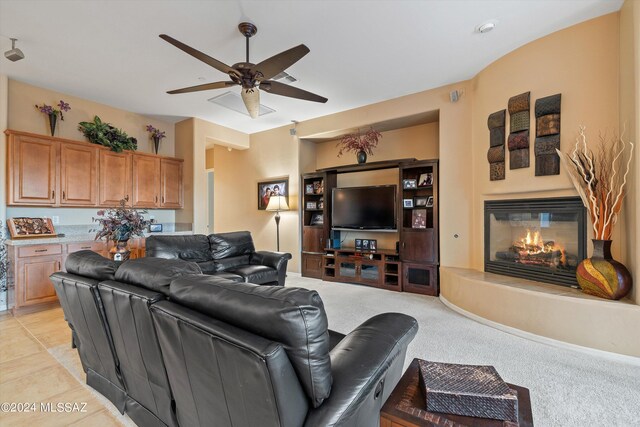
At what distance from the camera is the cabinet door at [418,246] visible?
13.9ft

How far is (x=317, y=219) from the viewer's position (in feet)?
18.6

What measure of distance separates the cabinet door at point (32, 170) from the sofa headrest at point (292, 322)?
4.37 meters

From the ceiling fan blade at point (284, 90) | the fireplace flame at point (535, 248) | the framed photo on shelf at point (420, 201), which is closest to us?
the ceiling fan blade at point (284, 90)

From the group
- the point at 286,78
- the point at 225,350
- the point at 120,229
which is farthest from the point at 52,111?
the point at 225,350

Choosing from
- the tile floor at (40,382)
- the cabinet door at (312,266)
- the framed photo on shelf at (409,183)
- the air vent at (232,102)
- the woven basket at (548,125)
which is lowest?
the tile floor at (40,382)

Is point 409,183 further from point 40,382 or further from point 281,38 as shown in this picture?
point 40,382

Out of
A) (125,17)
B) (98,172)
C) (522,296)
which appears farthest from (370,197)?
(98,172)

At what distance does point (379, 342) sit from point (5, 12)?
13.1 ft

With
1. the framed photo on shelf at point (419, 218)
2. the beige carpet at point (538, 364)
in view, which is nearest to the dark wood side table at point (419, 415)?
the beige carpet at point (538, 364)

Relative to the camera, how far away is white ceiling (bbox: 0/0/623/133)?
8.29 ft

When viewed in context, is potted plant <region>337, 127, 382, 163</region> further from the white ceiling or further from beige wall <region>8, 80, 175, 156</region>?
beige wall <region>8, 80, 175, 156</region>

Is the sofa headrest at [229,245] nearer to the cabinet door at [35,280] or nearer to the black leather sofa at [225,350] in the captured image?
the cabinet door at [35,280]

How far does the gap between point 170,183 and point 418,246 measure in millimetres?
4391

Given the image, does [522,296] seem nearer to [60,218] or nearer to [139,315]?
[139,315]
